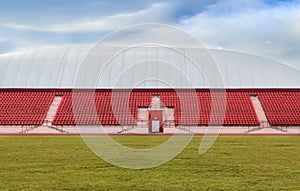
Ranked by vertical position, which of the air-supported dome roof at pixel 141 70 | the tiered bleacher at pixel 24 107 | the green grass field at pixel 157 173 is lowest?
the green grass field at pixel 157 173

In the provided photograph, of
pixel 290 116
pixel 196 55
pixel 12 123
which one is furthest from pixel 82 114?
pixel 290 116

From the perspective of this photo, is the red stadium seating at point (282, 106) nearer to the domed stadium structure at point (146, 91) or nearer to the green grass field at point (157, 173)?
the domed stadium structure at point (146, 91)

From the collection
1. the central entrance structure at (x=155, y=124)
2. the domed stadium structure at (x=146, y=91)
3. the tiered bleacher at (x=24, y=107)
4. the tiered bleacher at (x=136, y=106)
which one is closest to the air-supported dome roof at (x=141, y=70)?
the domed stadium structure at (x=146, y=91)

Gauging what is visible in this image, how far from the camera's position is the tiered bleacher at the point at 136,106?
49.2m

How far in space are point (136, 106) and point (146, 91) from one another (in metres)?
3.63

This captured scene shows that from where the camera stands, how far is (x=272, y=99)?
5394cm

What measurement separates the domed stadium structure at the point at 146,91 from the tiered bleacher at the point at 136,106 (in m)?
0.10

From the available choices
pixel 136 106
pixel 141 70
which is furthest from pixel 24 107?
pixel 141 70

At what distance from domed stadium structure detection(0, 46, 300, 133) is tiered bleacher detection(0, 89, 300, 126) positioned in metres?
0.10

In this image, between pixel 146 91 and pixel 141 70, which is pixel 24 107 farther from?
pixel 141 70

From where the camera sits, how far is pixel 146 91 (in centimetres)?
5494

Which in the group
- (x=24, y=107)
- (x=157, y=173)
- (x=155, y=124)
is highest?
(x=24, y=107)

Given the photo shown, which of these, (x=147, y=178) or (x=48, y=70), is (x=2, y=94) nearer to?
(x=48, y=70)

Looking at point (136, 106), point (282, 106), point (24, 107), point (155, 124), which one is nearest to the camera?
point (155, 124)
